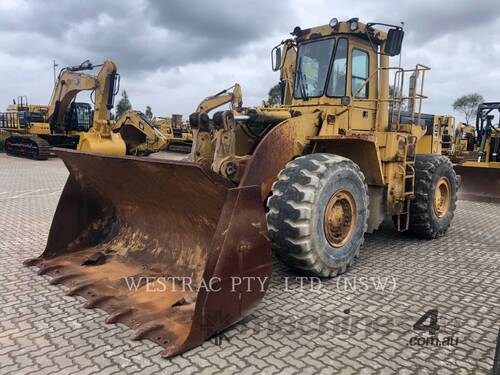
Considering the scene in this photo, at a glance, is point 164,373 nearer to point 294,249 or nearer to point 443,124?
point 294,249

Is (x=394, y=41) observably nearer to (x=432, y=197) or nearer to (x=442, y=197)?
(x=432, y=197)

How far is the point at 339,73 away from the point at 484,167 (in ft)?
24.6

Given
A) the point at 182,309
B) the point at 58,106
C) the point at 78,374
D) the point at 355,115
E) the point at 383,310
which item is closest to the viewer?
the point at 78,374

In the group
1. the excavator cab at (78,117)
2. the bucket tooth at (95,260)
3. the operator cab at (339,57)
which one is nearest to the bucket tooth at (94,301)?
the bucket tooth at (95,260)

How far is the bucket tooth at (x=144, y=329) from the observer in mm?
3254

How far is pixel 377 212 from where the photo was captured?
18.5 ft

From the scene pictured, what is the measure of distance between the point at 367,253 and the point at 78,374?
404 centimetres

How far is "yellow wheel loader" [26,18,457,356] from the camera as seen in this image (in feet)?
11.1

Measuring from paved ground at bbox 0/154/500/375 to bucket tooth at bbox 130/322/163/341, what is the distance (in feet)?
0.20

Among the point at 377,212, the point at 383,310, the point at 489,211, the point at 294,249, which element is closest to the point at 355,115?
the point at 377,212

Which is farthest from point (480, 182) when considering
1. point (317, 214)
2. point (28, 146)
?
point (28, 146)

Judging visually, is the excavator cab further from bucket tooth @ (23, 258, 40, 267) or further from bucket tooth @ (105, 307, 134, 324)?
bucket tooth @ (105, 307, 134, 324)

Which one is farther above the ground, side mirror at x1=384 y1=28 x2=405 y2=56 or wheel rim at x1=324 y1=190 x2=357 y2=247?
side mirror at x1=384 y1=28 x2=405 y2=56

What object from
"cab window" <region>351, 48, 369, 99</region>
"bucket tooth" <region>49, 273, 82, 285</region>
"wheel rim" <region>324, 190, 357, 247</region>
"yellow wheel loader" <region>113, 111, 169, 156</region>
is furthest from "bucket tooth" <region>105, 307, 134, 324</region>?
"yellow wheel loader" <region>113, 111, 169, 156</region>
